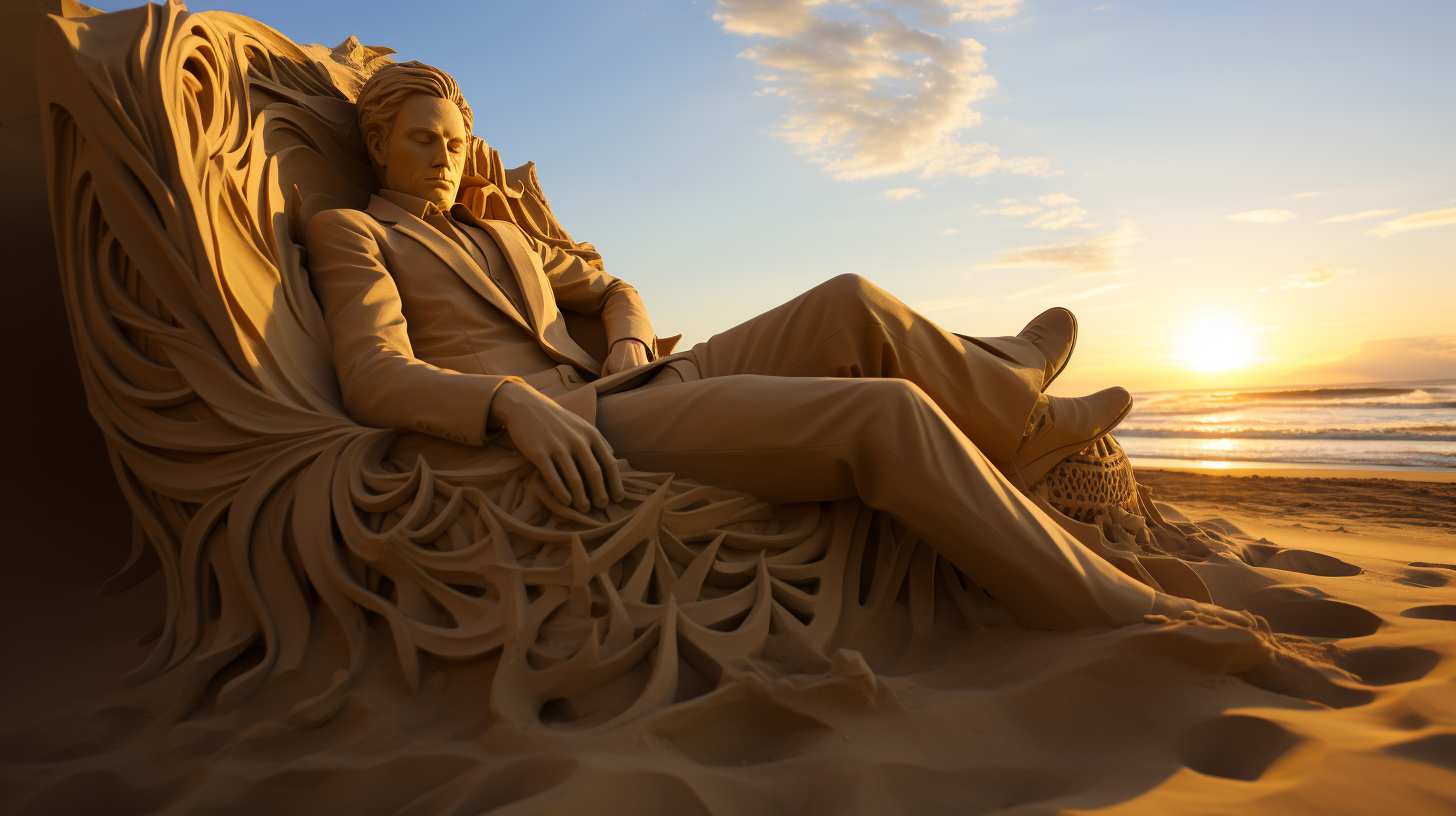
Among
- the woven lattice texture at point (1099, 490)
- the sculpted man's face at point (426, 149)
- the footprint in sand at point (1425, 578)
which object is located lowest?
the footprint in sand at point (1425, 578)

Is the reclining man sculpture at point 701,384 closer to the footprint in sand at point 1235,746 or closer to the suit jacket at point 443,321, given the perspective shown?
the suit jacket at point 443,321

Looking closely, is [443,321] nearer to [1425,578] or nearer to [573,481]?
[573,481]

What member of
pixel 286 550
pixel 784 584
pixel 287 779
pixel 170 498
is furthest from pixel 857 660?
pixel 170 498

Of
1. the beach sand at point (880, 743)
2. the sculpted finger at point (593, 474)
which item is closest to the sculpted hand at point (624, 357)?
the sculpted finger at point (593, 474)

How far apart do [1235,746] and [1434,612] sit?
1.39m

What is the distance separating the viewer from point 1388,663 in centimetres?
172

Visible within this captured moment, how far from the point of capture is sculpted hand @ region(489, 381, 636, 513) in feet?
6.14

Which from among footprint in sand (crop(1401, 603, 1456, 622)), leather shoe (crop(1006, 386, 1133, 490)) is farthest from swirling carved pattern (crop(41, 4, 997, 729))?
footprint in sand (crop(1401, 603, 1456, 622))

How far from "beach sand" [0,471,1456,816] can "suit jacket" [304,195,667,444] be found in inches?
30.0

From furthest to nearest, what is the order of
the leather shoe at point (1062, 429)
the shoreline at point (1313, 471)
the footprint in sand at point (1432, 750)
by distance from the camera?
1. the shoreline at point (1313, 471)
2. the leather shoe at point (1062, 429)
3. the footprint in sand at point (1432, 750)

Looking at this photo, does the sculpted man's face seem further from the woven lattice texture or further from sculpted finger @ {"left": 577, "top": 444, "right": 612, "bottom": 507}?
the woven lattice texture

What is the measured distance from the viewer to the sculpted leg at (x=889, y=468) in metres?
1.75

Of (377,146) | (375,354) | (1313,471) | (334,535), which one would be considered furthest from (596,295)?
(1313,471)

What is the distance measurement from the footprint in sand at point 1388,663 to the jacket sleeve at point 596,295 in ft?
7.90
